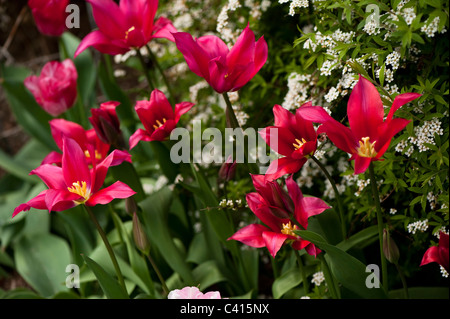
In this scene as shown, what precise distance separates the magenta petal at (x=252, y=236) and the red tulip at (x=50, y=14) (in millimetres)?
780

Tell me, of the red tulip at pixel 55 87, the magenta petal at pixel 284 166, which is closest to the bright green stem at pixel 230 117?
the magenta petal at pixel 284 166

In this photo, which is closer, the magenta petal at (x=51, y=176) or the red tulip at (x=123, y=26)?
the magenta petal at (x=51, y=176)

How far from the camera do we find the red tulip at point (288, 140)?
0.77 meters

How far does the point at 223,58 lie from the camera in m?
0.84

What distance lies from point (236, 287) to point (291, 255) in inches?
5.3

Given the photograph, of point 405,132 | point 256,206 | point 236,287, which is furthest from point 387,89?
point 236,287

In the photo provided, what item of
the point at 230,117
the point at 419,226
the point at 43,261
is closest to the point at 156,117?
the point at 230,117

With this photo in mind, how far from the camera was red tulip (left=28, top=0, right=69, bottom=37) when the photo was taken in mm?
1284

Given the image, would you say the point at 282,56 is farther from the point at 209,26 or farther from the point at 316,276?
the point at 316,276

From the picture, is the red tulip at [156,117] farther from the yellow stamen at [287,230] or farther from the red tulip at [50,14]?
the red tulip at [50,14]

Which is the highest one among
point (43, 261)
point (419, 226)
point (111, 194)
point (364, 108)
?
point (364, 108)

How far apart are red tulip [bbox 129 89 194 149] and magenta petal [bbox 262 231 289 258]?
0.80 feet

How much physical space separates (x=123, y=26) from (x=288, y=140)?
1.41 feet

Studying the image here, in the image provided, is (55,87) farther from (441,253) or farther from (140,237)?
(441,253)
